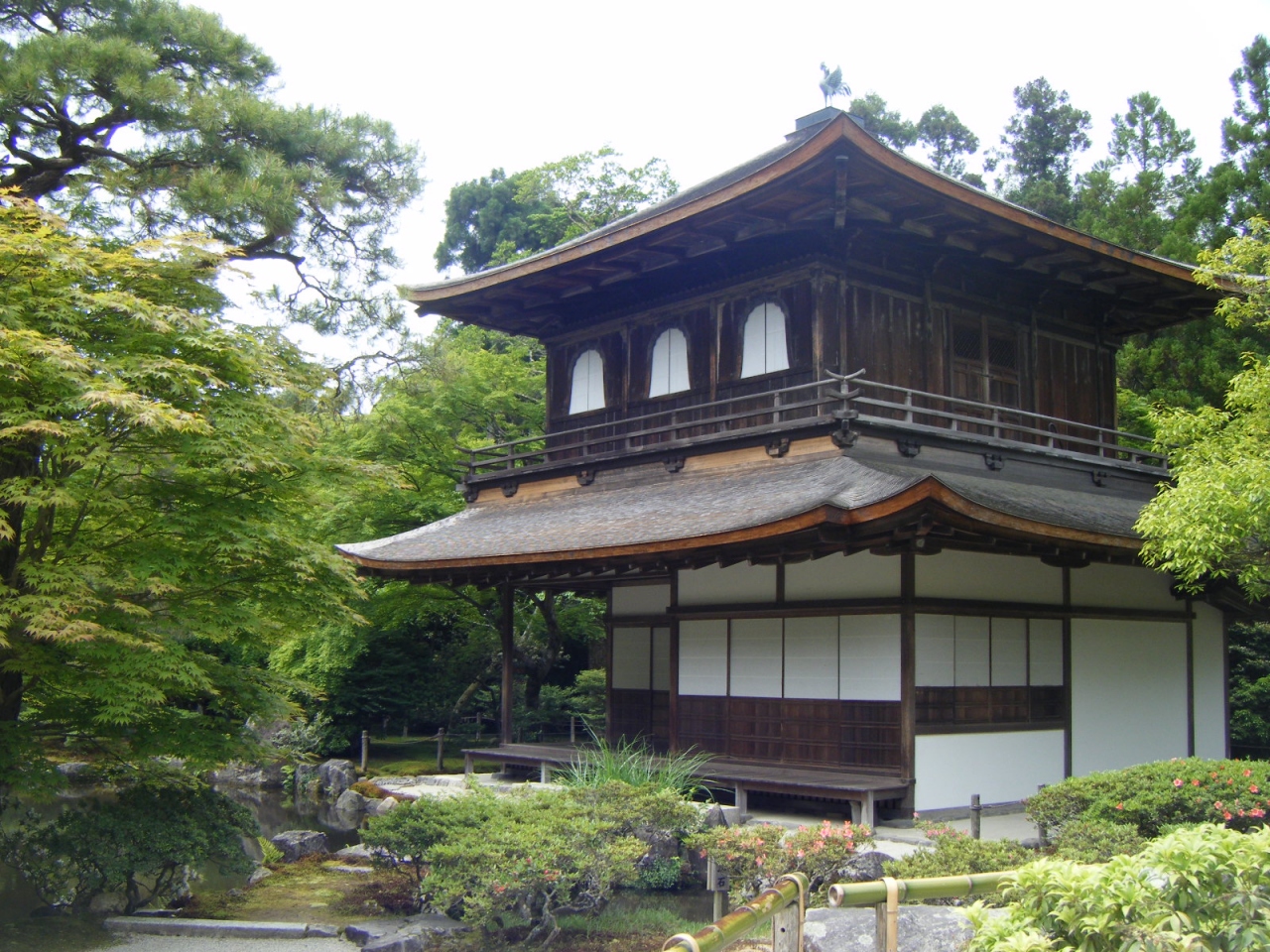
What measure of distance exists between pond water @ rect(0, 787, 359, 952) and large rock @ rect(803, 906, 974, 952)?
6140 millimetres

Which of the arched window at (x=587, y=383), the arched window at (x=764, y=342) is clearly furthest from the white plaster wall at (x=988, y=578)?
the arched window at (x=587, y=383)

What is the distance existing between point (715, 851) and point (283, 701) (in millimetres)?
4174

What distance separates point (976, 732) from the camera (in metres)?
13.5

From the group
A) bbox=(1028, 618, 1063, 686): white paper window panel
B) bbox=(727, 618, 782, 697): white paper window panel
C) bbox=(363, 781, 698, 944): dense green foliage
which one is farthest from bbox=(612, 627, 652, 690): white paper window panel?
bbox=(363, 781, 698, 944): dense green foliage

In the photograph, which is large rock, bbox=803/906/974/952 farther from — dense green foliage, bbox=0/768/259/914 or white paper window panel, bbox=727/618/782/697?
white paper window panel, bbox=727/618/782/697

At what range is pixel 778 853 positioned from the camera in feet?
30.9

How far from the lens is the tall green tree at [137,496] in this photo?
870 cm

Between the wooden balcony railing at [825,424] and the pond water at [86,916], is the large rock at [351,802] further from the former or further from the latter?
the wooden balcony railing at [825,424]

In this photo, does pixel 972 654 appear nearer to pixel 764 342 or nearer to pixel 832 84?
pixel 764 342

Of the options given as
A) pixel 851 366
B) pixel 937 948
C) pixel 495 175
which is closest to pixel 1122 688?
pixel 851 366

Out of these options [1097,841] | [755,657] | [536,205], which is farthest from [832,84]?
[536,205]

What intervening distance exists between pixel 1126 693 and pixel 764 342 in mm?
6727

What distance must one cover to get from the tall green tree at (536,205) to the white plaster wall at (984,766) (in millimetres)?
27626

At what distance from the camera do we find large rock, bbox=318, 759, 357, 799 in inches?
792
